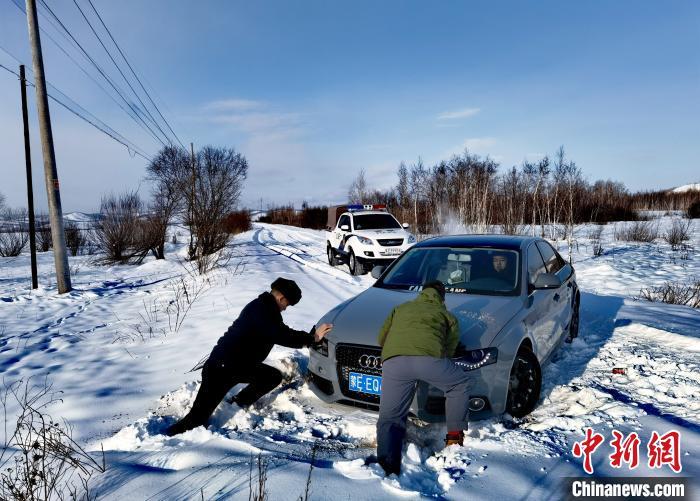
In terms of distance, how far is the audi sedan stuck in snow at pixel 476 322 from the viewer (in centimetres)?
310

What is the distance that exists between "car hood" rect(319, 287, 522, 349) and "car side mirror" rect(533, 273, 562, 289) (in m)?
0.32

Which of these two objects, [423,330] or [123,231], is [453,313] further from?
[123,231]

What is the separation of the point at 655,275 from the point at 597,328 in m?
7.51

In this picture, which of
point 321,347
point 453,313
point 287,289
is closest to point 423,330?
point 453,313

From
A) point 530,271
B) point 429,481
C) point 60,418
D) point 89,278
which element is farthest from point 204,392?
point 89,278

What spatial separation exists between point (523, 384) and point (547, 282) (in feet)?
3.52

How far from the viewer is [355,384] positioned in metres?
3.26

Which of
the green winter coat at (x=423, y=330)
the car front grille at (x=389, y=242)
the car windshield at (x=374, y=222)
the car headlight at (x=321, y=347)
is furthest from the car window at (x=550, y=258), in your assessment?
the car windshield at (x=374, y=222)

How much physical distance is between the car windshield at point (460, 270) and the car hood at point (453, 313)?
0.24 meters

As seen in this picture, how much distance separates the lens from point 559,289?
4738mm

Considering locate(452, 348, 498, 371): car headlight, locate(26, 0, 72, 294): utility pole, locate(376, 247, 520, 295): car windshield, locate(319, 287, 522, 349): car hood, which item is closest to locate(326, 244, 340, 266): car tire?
locate(26, 0, 72, 294): utility pole

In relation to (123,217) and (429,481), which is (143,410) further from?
(123,217)

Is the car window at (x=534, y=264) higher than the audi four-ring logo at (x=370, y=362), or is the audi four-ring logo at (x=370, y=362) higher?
the car window at (x=534, y=264)

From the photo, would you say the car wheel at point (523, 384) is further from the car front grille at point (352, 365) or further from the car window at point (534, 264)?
the car front grille at point (352, 365)
